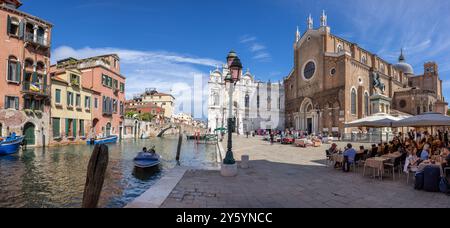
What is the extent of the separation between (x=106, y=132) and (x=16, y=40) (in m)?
15.0

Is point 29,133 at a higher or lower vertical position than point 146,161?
higher

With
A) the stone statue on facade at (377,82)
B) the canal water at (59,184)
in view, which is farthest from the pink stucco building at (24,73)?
the stone statue on facade at (377,82)

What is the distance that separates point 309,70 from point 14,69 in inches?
1669

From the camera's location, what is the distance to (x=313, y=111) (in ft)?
140

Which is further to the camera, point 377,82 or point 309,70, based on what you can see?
point 309,70

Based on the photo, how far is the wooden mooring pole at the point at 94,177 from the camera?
3.97 meters

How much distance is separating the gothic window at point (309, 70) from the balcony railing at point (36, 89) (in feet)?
130

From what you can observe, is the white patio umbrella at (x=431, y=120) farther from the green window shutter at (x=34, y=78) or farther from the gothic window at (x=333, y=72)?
the gothic window at (x=333, y=72)

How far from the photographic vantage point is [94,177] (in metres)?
4.02

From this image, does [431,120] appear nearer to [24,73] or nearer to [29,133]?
[29,133]

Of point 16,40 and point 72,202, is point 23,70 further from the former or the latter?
point 72,202

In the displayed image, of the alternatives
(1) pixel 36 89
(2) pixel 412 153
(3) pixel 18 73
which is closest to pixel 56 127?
(1) pixel 36 89

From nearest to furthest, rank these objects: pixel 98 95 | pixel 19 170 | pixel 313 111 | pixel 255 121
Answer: pixel 19 170
pixel 98 95
pixel 313 111
pixel 255 121

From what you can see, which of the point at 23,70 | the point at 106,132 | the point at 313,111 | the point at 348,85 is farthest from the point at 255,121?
the point at 23,70
